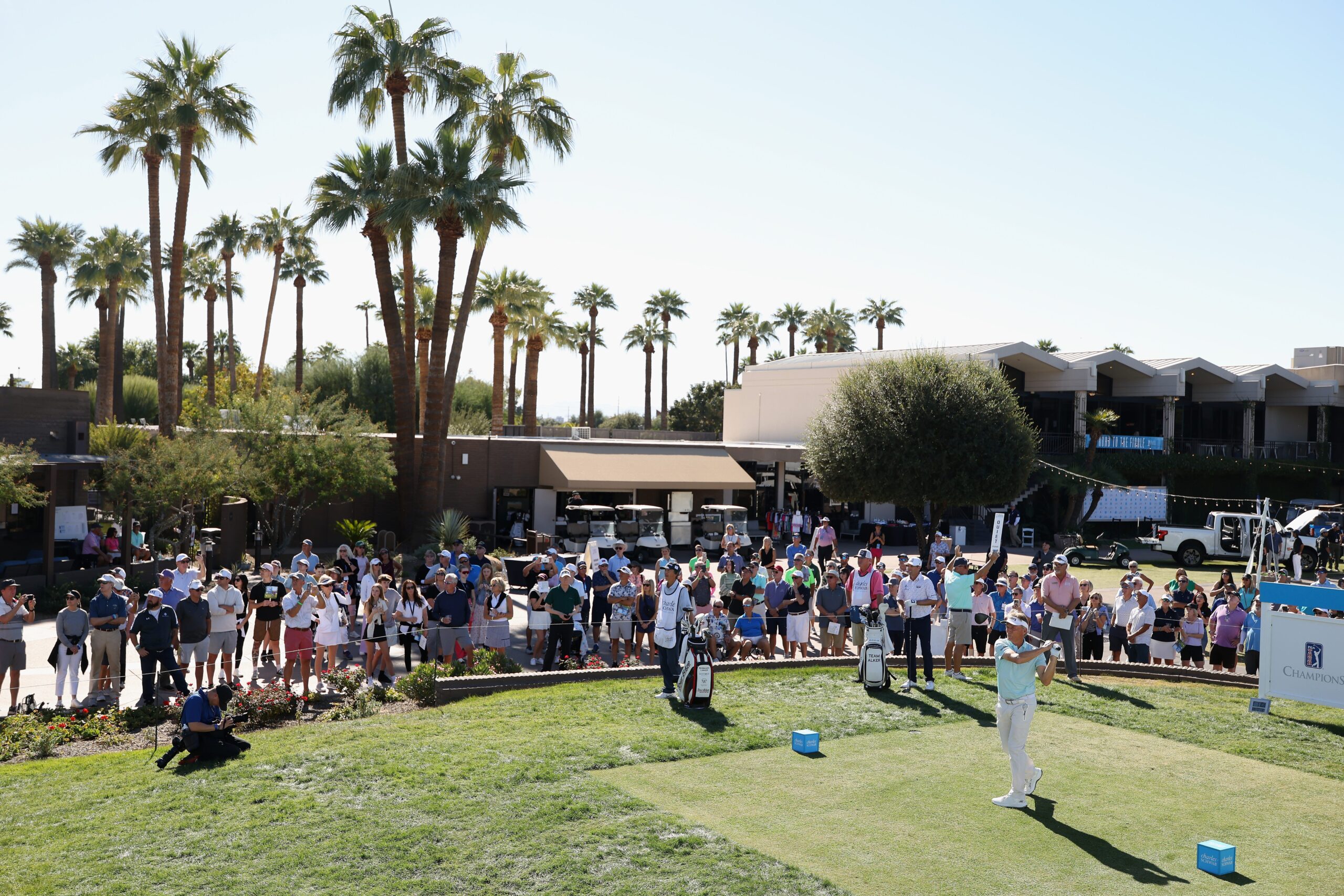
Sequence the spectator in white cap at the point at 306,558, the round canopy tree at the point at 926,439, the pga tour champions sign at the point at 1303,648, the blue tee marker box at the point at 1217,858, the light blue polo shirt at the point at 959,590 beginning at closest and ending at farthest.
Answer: the blue tee marker box at the point at 1217,858
the pga tour champions sign at the point at 1303,648
the light blue polo shirt at the point at 959,590
the spectator in white cap at the point at 306,558
the round canopy tree at the point at 926,439

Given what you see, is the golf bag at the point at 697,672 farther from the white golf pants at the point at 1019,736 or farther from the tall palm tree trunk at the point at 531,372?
the tall palm tree trunk at the point at 531,372

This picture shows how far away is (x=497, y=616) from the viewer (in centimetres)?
1468

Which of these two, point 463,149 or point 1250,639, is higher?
point 463,149

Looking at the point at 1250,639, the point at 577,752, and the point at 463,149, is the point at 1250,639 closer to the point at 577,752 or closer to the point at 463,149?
the point at 577,752

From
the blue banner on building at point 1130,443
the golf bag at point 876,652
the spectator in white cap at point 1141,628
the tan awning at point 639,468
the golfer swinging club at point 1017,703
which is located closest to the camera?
the golfer swinging club at point 1017,703

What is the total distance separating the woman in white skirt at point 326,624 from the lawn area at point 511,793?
2.03 metres

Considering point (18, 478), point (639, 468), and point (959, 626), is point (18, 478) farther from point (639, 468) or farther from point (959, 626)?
point (639, 468)

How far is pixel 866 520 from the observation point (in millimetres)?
39750


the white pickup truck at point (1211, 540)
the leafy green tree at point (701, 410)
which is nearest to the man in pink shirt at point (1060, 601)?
the white pickup truck at point (1211, 540)

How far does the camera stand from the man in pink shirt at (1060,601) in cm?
1298

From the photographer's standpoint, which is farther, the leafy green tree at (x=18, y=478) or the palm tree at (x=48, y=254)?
the palm tree at (x=48, y=254)

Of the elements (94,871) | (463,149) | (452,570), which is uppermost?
(463,149)

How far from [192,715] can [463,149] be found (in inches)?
875

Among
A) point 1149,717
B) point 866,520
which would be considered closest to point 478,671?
point 1149,717
